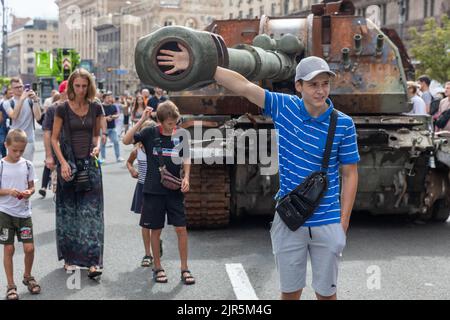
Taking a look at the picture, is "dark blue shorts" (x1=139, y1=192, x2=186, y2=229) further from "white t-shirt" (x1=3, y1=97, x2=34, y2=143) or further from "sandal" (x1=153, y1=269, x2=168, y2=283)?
"white t-shirt" (x1=3, y1=97, x2=34, y2=143)

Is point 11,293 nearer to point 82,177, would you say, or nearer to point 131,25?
point 82,177

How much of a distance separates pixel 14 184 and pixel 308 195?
2728 millimetres

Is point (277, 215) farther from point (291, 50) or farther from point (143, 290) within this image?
point (291, 50)

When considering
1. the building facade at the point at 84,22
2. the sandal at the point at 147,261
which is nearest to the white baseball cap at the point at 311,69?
→ the sandal at the point at 147,261

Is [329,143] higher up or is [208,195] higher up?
[329,143]

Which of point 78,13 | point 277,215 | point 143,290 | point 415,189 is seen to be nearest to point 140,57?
point 277,215

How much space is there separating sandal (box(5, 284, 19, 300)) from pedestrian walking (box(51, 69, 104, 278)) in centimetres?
79

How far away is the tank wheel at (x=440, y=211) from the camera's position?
343 inches

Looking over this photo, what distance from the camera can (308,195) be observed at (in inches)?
162

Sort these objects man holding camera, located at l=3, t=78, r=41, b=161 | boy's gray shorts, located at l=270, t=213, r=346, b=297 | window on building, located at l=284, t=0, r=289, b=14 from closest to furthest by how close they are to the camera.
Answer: boy's gray shorts, located at l=270, t=213, r=346, b=297 → man holding camera, located at l=3, t=78, r=41, b=161 → window on building, located at l=284, t=0, r=289, b=14

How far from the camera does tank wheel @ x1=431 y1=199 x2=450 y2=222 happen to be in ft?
28.6

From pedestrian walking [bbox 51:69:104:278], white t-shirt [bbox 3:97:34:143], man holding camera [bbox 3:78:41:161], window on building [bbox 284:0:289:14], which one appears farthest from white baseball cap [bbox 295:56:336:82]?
window on building [bbox 284:0:289:14]

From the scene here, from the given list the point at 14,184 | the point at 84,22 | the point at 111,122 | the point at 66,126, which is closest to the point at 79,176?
the point at 66,126

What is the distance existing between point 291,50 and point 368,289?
2.33 metres
